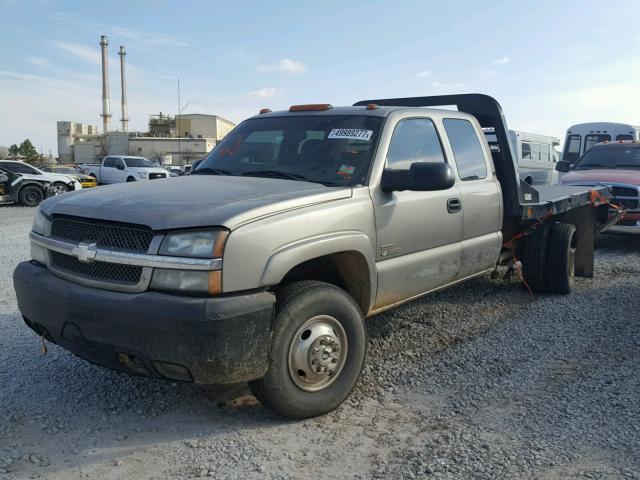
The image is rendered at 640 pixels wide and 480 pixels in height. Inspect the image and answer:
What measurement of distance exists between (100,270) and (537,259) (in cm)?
470

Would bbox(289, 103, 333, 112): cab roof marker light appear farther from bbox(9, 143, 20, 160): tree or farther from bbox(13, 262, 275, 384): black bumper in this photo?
bbox(9, 143, 20, 160): tree

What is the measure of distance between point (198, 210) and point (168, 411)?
132cm

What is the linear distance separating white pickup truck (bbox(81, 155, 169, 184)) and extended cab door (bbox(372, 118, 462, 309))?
26.2 meters

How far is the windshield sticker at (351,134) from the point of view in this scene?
4145mm

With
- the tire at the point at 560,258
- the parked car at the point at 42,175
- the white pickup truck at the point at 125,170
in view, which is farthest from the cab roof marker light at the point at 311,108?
the white pickup truck at the point at 125,170

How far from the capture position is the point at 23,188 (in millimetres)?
18766

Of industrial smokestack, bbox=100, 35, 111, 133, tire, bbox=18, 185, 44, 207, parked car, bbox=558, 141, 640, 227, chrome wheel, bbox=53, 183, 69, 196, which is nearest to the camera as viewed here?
parked car, bbox=558, 141, 640, 227

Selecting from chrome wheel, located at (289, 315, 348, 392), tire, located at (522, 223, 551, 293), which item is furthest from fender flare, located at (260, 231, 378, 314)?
tire, located at (522, 223, 551, 293)

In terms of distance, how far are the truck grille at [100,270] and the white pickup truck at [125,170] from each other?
26680 millimetres

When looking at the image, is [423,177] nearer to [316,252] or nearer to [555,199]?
[316,252]

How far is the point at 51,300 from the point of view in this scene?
10.8 feet

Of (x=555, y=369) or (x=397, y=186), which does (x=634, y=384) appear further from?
(x=397, y=186)

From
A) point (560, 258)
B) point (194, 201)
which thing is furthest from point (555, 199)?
point (194, 201)

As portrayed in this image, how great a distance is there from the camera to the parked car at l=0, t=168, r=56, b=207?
1833 centimetres
